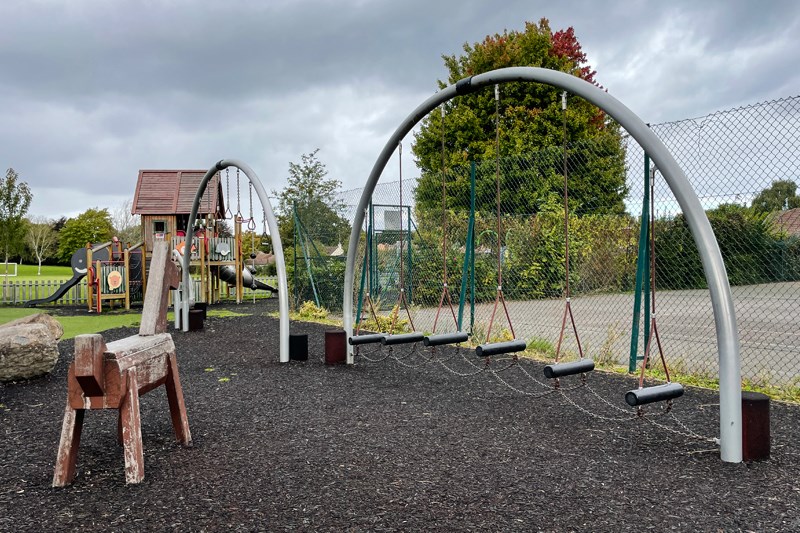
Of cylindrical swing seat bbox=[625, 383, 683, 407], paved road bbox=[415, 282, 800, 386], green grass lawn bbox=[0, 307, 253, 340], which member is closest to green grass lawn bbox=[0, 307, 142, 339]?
green grass lawn bbox=[0, 307, 253, 340]

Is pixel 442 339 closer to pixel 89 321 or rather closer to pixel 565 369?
pixel 565 369

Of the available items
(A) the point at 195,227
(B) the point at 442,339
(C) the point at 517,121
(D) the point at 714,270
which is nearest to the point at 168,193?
(A) the point at 195,227

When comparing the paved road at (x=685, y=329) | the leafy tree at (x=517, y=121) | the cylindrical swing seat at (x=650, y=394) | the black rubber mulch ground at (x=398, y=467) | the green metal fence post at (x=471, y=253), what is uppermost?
the leafy tree at (x=517, y=121)

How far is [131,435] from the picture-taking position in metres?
3.58

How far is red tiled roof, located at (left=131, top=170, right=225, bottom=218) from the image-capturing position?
2003cm

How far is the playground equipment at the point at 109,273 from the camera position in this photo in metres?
16.5

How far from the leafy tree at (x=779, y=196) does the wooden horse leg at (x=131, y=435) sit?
5.90 metres

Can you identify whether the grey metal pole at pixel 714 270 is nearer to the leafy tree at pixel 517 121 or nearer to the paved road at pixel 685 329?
the paved road at pixel 685 329

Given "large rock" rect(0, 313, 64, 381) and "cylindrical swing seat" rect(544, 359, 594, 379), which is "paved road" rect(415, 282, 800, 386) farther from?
"large rock" rect(0, 313, 64, 381)

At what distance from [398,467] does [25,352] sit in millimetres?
5034

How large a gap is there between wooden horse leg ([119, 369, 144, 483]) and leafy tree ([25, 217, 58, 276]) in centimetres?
5377

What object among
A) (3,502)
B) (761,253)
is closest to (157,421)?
(3,502)

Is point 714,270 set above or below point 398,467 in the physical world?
above

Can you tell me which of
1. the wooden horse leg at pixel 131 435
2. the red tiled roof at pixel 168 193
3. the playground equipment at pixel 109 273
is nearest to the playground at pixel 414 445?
the wooden horse leg at pixel 131 435
